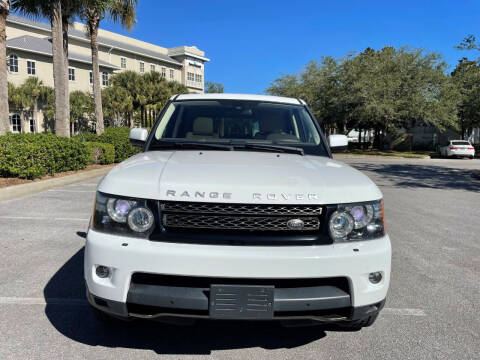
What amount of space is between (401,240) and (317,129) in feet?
9.33

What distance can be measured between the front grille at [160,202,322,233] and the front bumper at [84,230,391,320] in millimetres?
117

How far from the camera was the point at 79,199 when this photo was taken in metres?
8.21

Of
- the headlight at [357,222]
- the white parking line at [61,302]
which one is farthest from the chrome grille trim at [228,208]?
the white parking line at [61,302]

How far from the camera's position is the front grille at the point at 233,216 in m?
2.21

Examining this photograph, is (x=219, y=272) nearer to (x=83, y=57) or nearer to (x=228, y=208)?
(x=228, y=208)

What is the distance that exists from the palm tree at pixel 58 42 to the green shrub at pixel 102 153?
1.10 metres

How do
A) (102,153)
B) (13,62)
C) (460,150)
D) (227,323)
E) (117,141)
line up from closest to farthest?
(227,323) < (102,153) < (117,141) < (460,150) < (13,62)

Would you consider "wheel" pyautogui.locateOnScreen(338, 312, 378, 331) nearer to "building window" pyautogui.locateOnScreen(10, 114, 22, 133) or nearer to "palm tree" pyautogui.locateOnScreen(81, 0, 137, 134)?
"palm tree" pyautogui.locateOnScreen(81, 0, 137, 134)

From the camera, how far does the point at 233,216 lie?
2219 mm

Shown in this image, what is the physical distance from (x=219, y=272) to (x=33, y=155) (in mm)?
9315

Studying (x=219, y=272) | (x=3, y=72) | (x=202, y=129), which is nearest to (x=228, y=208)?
(x=219, y=272)

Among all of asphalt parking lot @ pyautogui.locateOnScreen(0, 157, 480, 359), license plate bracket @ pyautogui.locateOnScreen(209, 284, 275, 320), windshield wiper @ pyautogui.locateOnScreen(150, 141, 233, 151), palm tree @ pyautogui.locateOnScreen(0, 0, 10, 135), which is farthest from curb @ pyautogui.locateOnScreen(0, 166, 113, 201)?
license plate bracket @ pyautogui.locateOnScreen(209, 284, 275, 320)

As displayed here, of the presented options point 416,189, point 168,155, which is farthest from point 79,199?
point 416,189

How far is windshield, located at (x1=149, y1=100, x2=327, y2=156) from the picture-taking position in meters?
3.61
